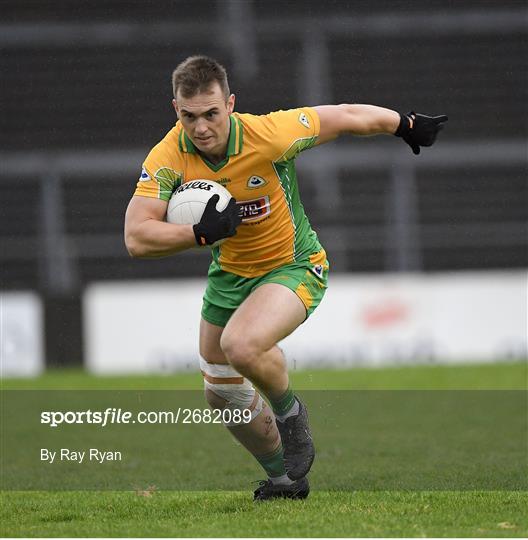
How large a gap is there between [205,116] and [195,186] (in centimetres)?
32

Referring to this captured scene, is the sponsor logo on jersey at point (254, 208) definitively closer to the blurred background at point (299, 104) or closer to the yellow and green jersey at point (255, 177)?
the yellow and green jersey at point (255, 177)

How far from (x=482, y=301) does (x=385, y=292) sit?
1247mm

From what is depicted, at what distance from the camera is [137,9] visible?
1847 centimetres

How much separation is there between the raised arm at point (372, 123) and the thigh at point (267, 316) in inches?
30.7

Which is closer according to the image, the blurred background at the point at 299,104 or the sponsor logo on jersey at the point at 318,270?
the sponsor logo on jersey at the point at 318,270

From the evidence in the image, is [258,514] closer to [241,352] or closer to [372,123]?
[241,352]

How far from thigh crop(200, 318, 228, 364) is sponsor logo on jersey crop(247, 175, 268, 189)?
0.76 meters

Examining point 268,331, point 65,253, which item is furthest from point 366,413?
point 65,253

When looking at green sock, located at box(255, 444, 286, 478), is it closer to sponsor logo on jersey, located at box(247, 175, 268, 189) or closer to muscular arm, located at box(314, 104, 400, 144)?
sponsor logo on jersey, located at box(247, 175, 268, 189)

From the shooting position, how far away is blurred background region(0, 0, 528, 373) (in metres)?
15.7

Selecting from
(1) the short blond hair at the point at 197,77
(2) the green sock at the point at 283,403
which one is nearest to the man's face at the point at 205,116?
(1) the short blond hair at the point at 197,77

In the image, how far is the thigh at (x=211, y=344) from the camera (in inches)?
218

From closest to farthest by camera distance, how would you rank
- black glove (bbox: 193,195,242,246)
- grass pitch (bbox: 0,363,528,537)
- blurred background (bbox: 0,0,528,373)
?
1. grass pitch (bbox: 0,363,528,537)
2. black glove (bbox: 193,195,242,246)
3. blurred background (bbox: 0,0,528,373)

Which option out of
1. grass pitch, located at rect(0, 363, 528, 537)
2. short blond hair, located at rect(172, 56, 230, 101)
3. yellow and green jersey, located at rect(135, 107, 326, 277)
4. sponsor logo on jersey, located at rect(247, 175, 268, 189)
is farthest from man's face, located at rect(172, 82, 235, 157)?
grass pitch, located at rect(0, 363, 528, 537)
